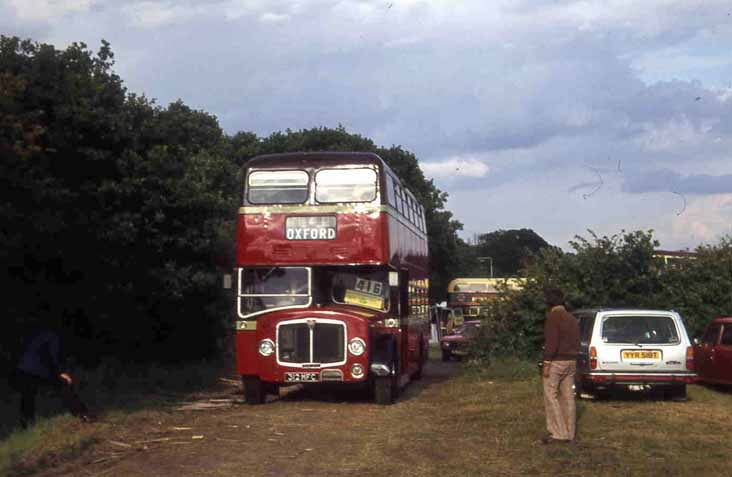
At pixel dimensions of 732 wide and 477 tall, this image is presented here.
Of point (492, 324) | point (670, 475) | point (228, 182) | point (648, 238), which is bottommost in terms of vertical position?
point (670, 475)

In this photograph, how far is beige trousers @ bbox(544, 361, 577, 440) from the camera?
13.5m

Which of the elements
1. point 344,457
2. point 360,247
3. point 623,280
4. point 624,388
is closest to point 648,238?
point 623,280

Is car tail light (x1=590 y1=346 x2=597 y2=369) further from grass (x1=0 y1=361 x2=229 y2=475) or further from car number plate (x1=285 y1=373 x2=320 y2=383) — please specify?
grass (x1=0 y1=361 x2=229 y2=475)

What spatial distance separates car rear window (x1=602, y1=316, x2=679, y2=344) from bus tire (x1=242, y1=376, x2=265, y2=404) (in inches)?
241

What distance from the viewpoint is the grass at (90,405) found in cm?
1228

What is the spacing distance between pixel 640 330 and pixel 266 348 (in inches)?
257

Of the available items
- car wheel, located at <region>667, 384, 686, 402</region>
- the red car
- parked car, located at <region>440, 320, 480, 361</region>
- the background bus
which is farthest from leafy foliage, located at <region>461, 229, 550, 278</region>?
car wheel, located at <region>667, 384, 686, 402</region>

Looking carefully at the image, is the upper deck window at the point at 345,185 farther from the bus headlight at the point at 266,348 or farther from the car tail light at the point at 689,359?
the car tail light at the point at 689,359

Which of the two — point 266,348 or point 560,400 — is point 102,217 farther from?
point 560,400

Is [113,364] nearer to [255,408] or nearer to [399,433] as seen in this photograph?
[255,408]

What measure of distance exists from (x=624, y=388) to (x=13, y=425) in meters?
10.1

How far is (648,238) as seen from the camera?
88.2 ft

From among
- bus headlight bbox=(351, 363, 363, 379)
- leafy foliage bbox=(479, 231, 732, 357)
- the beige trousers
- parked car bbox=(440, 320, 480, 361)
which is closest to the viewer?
the beige trousers

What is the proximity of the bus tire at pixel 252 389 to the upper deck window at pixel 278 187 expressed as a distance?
315 centimetres
